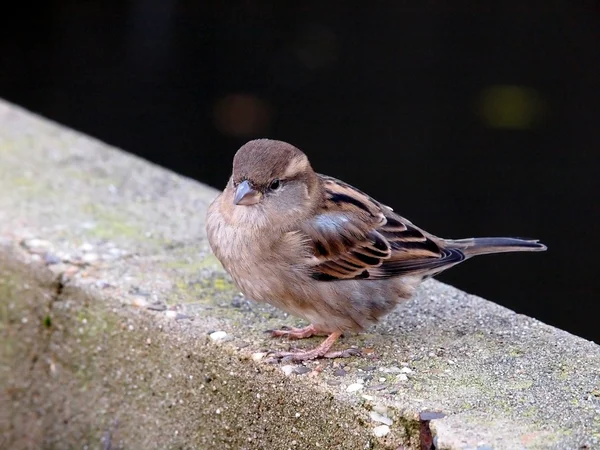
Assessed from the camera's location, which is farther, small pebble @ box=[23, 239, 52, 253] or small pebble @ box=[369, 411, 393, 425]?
small pebble @ box=[23, 239, 52, 253]

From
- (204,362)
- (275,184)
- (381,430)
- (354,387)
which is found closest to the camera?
(381,430)

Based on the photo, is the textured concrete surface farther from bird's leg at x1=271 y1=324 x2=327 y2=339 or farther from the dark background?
the dark background

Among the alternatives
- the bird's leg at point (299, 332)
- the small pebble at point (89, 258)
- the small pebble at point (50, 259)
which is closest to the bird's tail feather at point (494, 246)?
the bird's leg at point (299, 332)

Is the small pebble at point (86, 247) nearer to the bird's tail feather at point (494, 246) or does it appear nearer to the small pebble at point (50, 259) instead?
the small pebble at point (50, 259)

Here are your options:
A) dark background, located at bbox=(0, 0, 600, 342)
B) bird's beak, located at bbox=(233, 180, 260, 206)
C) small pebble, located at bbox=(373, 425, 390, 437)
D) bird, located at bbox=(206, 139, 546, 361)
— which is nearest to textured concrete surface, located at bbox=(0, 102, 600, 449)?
small pebble, located at bbox=(373, 425, 390, 437)

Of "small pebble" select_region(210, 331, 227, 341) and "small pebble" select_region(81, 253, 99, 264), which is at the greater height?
"small pebble" select_region(210, 331, 227, 341)

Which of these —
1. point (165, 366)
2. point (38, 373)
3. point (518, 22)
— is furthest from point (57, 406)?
point (518, 22)

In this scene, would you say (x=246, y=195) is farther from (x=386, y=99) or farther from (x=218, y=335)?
(x=386, y=99)

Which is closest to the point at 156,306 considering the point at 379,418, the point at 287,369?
the point at 287,369
